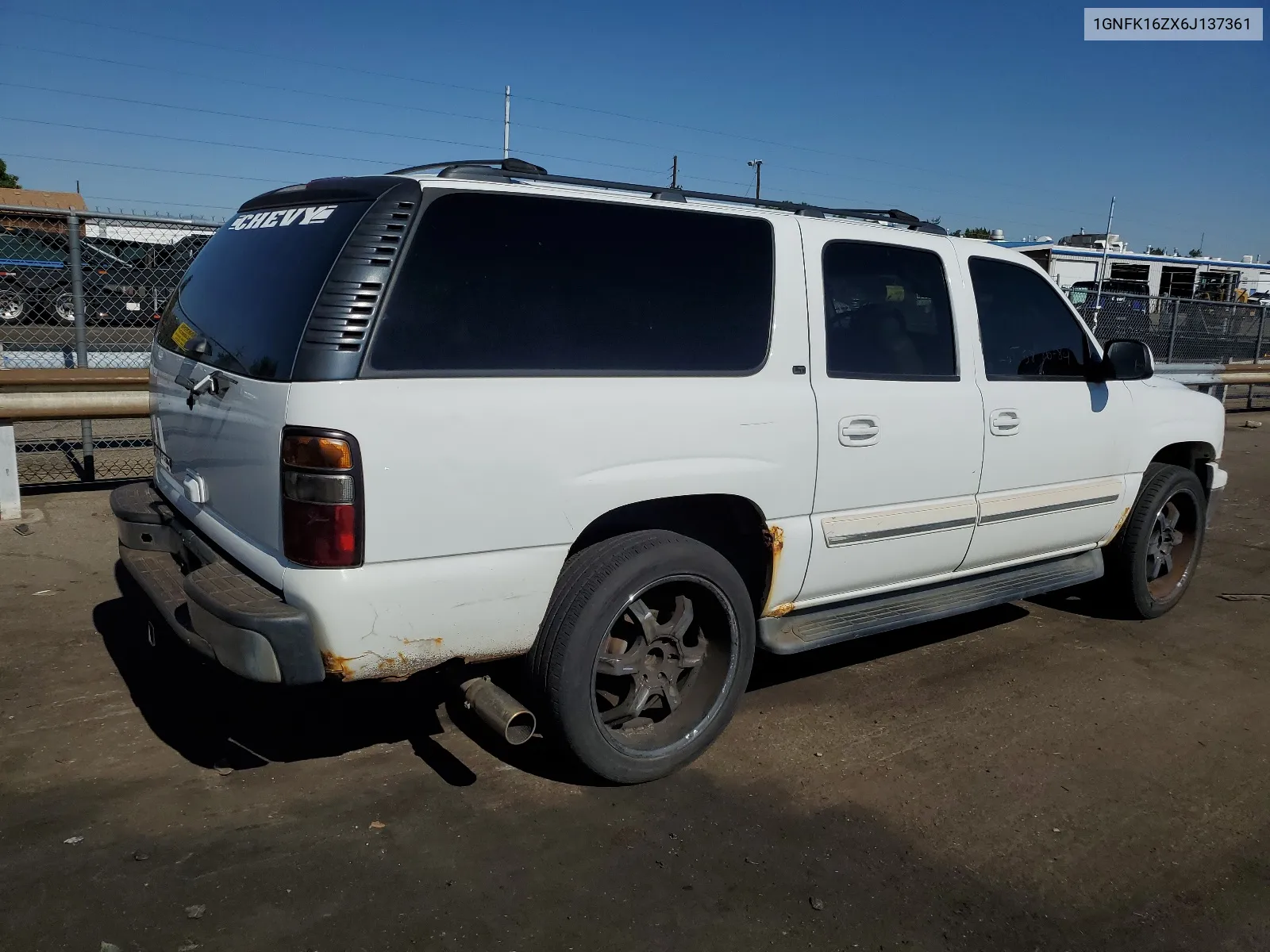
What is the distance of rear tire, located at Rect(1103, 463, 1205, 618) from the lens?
17.7 feet

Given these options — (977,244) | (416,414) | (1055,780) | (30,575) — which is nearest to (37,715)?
(30,575)

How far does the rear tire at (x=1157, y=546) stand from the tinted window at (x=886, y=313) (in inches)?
70.1

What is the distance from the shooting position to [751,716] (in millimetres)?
4207

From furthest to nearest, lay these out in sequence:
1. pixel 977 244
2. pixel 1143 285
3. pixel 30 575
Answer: pixel 1143 285 < pixel 30 575 < pixel 977 244

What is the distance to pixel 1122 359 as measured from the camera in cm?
496

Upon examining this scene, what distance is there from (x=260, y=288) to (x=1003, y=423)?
10.2 feet

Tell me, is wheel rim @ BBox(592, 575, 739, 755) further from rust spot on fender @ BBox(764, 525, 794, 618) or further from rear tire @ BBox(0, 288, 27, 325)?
rear tire @ BBox(0, 288, 27, 325)

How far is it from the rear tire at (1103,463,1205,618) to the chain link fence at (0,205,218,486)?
6.38 metres

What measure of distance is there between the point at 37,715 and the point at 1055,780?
3.85 meters

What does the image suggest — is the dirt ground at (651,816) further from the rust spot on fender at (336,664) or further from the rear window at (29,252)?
the rear window at (29,252)

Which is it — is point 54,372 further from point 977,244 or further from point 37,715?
point 977,244

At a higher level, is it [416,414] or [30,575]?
[416,414]

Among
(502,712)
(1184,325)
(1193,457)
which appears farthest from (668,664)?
(1184,325)

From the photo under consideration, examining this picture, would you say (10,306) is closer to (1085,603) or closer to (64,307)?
(64,307)
